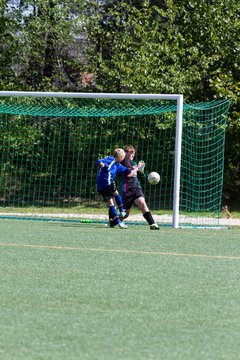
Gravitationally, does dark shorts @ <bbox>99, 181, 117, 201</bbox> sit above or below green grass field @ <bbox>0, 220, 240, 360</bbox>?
above

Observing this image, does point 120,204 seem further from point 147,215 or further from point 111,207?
point 147,215

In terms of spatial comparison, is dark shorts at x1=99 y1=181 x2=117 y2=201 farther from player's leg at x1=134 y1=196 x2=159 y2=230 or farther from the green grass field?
the green grass field

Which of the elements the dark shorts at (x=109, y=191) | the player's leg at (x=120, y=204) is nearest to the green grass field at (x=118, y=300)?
the dark shorts at (x=109, y=191)

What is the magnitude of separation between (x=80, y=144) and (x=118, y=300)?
13.5 metres

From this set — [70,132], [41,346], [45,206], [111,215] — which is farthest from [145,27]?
[41,346]

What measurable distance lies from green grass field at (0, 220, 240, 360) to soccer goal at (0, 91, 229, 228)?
8.01 meters

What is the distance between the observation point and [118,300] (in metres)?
6.69

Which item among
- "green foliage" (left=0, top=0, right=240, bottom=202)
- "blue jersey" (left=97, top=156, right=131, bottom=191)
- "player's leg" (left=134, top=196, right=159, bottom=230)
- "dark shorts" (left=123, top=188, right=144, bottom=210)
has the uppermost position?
"green foliage" (left=0, top=0, right=240, bottom=202)

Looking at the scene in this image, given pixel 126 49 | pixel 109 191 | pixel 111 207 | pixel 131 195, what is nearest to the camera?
pixel 111 207

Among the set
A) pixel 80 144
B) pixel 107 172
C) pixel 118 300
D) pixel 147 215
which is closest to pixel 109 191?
pixel 107 172

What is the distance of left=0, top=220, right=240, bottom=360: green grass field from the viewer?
16.7 ft

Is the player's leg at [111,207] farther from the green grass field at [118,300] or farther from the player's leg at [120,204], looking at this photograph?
the green grass field at [118,300]

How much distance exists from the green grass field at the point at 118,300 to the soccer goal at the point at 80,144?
8.01 m

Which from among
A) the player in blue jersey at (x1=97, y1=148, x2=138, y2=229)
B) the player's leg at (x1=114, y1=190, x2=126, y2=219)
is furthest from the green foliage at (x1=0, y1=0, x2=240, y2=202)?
the player in blue jersey at (x1=97, y1=148, x2=138, y2=229)
